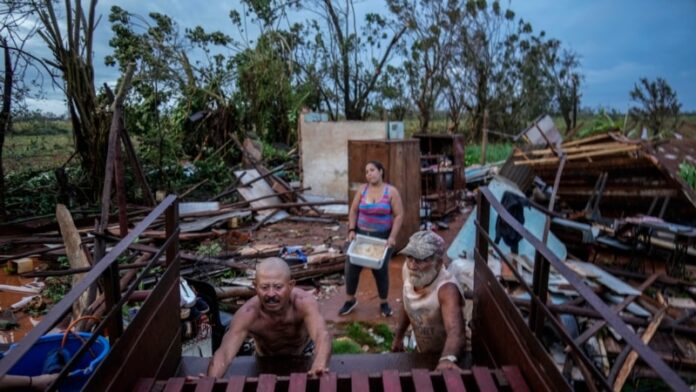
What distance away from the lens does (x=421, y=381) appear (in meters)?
2.47

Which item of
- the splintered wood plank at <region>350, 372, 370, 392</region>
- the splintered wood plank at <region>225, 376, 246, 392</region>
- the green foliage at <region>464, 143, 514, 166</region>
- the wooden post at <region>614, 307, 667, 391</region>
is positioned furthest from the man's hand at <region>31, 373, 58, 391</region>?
the green foliage at <region>464, 143, 514, 166</region>

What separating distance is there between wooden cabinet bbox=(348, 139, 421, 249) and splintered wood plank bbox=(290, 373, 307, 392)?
18.6 ft

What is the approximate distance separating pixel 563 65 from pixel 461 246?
20.1m

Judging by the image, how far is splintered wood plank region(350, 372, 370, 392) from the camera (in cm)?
242

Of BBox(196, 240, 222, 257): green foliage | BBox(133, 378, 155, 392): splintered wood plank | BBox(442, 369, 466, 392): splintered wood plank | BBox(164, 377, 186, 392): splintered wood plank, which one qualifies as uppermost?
BBox(133, 378, 155, 392): splintered wood plank

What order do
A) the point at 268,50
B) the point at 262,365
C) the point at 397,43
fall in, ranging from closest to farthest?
1. the point at 262,365
2. the point at 268,50
3. the point at 397,43

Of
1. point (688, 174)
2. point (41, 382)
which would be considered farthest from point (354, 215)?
point (688, 174)

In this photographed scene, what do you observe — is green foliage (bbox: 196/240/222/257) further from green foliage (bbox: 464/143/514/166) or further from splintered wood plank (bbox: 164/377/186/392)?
green foliage (bbox: 464/143/514/166)

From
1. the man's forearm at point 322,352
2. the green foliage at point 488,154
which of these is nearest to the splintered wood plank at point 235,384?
the man's forearm at point 322,352

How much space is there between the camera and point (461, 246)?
780cm

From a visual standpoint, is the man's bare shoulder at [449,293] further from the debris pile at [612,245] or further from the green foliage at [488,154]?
the green foliage at [488,154]

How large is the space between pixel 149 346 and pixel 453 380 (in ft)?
5.38

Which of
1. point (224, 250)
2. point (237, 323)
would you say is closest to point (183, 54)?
point (224, 250)

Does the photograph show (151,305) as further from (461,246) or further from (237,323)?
(461,246)
